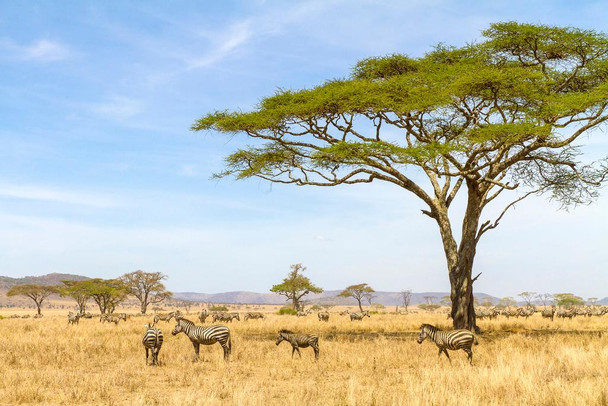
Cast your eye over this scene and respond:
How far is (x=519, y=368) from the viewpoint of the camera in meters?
11.2

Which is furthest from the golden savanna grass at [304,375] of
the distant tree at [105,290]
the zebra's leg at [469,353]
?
the distant tree at [105,290]

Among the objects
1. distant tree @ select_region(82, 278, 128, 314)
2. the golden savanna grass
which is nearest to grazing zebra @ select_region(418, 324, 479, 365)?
the golden savanna grass

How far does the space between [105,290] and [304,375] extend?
5475 centimetres

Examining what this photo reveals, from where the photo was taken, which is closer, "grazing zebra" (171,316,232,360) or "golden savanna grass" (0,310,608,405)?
"golden savanna grass" (0,310,608,405)

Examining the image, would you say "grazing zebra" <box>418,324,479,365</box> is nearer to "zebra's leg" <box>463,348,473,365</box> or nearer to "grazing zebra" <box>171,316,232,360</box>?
"zebra's leg" <box>463,348,473,365</box>

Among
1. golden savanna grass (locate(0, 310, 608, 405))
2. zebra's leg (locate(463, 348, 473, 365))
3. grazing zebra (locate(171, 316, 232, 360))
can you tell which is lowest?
golden savanna grass (locate(0, 310, 608, 405))

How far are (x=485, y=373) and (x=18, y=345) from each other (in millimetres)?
14978

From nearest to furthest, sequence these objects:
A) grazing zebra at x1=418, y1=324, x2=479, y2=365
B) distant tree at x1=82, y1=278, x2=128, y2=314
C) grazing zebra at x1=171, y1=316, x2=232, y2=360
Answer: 1. grazing zebra at x1=418, y1=324, x2=479, y2=365
2. grazing zebra at x1=171, y1=316, x2=232, y2=360
3. distant tree at x1=82, y1=278, x2=128, y2=314

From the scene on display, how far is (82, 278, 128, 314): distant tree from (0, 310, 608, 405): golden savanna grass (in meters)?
46.2

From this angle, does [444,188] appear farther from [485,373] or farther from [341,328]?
[485,373]

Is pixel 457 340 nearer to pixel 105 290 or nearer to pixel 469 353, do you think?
pixel 469 353

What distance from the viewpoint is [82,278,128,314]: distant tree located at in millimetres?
61500

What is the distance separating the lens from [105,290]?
6141 cm

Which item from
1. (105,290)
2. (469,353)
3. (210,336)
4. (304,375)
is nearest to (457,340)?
(469,353)
